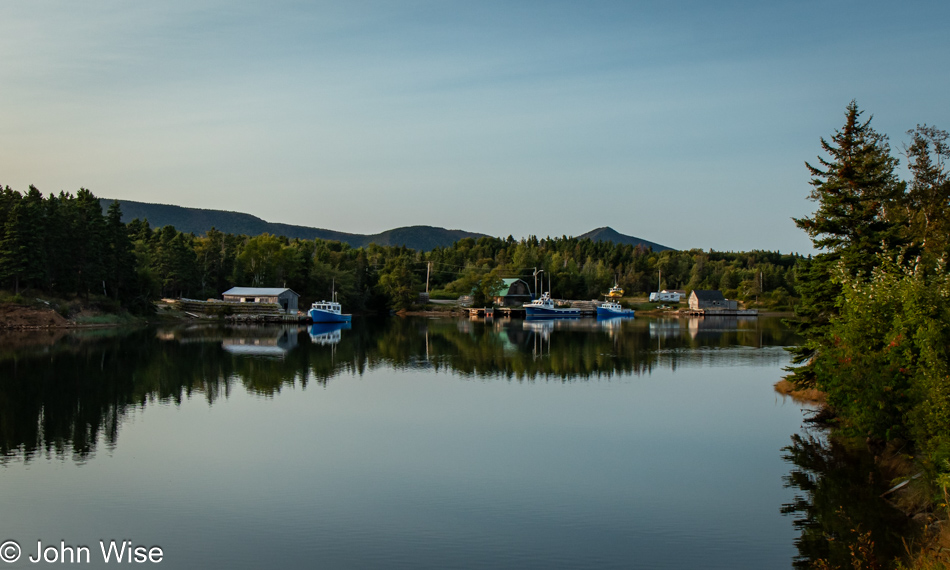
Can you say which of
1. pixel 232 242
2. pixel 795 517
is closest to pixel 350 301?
pixel 232 242

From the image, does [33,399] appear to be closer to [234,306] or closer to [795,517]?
[795,517]

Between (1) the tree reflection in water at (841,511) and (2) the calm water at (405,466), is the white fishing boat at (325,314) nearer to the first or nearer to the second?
(2) the calm water at (405,466)

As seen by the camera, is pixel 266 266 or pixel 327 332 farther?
pixel 266 266

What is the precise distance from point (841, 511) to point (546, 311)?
320ft

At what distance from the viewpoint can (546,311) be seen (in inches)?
4432

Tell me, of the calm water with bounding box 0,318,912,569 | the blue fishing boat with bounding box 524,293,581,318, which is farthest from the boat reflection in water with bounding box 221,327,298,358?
the blue fishing boat with bounding box 524,293,581,318

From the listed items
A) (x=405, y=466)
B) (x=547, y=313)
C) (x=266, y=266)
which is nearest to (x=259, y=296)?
(x=266, y=266)

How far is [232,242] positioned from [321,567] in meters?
103

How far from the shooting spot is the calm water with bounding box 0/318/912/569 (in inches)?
528

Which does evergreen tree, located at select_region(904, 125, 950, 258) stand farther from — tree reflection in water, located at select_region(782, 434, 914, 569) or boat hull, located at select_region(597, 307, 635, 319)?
boat hull, located at select_region(597, 307, 635, 319)

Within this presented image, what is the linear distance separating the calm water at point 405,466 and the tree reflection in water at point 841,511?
0.45 feet

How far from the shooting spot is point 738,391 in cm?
3225

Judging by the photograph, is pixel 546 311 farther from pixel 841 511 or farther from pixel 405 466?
pixel 841 511

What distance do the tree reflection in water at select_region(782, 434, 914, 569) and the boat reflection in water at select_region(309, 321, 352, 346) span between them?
1682 inches
